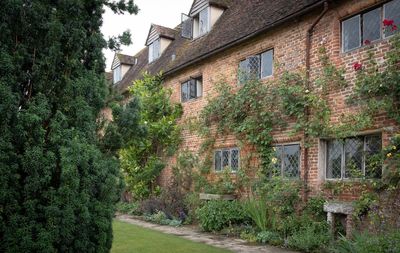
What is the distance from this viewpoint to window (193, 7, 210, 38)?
16688 mm

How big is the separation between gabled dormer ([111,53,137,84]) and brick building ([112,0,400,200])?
31.9 feet

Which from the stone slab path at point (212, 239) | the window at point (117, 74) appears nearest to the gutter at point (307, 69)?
the stone slab path at point (212, 239)

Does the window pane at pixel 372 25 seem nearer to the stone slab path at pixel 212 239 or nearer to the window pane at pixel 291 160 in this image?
the window pane at pixel 291 160

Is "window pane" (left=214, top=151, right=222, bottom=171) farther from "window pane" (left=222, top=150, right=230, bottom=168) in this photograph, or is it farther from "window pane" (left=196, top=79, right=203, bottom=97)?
"window pane" (left=196, top=79, right=203, bottom=97)

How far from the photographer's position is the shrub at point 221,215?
37.1ft

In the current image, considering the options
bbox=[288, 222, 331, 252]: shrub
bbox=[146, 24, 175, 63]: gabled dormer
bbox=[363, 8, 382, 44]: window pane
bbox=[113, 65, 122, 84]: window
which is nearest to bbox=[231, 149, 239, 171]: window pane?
bbox=[288, 222, 331, 252]: shrub

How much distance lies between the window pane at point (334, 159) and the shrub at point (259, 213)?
1.77 meters

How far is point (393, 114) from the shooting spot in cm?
828

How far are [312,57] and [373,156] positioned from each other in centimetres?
325

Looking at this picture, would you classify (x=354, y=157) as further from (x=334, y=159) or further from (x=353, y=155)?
(x=334, y=159)

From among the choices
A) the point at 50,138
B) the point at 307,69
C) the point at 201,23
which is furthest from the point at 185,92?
the point at 50,138

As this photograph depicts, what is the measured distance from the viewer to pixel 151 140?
1673 cm

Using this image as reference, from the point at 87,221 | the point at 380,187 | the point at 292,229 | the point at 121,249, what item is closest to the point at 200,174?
the point at 292,229

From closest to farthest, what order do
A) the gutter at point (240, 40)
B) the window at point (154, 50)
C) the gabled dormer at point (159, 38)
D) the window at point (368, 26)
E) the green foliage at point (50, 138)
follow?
1. the green foliage at point (50, 138)
2. the window at point (368, 26)
3. the gutter at point (240, 40)
4. the gabled dormer at point (159, 38)
5. the window at point (154, 50)
